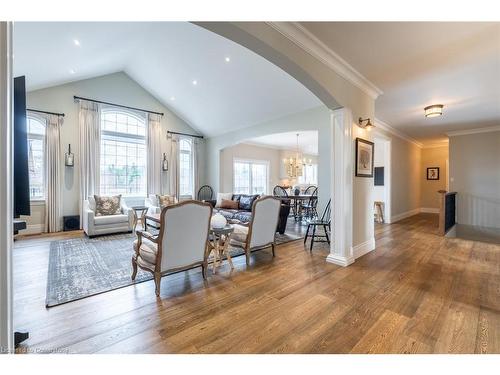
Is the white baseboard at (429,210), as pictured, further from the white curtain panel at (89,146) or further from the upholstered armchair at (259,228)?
the white curtain panel at (89,146)

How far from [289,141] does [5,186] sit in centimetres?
876

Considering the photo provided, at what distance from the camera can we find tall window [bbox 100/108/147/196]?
636 cm

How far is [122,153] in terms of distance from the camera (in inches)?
261

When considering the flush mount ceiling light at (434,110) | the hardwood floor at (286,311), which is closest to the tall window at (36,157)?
the hardwood floor at (286,311)

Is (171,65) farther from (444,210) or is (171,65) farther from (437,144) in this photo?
(437,144)

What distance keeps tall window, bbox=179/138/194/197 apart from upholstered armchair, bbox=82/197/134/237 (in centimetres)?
255

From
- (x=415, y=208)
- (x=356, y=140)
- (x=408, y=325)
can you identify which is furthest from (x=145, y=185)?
(x=415, y=208)

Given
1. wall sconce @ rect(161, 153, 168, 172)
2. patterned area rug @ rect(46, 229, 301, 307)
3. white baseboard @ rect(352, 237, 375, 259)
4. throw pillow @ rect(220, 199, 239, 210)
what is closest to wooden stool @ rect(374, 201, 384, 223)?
white baseboard @ rect(352, 237, 375, 259)

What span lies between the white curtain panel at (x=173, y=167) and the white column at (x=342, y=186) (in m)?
5.40

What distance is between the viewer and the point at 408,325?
1891mm

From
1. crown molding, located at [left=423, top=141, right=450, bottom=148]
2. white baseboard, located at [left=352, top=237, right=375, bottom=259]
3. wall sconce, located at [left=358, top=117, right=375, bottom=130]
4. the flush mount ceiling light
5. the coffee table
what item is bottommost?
white baseboard, located at [left=352, top=237, right=375, bottom=259]

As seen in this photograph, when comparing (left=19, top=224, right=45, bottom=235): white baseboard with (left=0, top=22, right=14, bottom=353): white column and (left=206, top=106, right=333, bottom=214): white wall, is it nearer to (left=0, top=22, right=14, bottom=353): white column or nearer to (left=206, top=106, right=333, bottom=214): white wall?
(left=206, top=106, right=333, bottom=214): white wall

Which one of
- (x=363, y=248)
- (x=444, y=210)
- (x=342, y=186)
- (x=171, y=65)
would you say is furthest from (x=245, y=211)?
(x=444, y=210)
